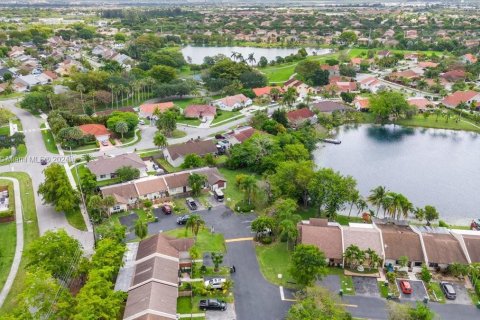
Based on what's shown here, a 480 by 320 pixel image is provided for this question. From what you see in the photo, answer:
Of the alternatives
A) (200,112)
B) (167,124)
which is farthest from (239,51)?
(167,124)

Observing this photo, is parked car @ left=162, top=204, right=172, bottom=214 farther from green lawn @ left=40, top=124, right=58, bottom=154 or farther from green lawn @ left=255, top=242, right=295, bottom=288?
green lawn @ left=40, top=124, right=58, bottom=154

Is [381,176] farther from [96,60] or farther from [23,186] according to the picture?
[96,60]

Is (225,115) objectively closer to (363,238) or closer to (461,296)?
(363,238)

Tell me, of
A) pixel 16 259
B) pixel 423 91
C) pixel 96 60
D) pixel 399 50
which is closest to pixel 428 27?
pixel 399 50

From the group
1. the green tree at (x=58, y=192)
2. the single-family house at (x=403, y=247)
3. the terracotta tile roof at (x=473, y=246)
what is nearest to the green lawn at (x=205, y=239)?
the green tree at (x=58, y=192)

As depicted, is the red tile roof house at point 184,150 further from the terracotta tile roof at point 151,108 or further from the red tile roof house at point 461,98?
the red tile roof house at point 461,98
